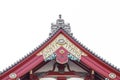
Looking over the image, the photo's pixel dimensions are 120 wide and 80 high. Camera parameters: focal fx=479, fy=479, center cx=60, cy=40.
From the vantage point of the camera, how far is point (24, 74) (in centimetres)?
1302

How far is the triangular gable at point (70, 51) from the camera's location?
12977 millimetres

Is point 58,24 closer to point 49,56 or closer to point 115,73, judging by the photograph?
point 49,56

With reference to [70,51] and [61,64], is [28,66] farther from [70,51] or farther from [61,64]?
[70,51]

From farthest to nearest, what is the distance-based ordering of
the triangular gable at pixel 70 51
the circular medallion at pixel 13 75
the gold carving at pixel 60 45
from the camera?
the gold carving at pixel 60 45
the triangular gable at pixel 70 51
the circular medallion at pixel 13 75

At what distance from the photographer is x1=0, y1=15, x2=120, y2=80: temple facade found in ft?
42.7

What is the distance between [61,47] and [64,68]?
0.65m

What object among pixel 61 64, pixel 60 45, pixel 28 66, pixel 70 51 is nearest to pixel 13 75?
pixel 28 66

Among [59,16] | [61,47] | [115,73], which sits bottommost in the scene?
[115,73]

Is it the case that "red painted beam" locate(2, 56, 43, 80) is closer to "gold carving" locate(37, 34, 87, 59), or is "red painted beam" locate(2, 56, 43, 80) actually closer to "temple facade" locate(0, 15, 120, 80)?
"temple facade" locate(0, 15, 120, 80)

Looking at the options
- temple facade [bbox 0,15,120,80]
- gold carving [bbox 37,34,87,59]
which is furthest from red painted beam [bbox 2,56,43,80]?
gold carving [bbox 37,34,87,59]

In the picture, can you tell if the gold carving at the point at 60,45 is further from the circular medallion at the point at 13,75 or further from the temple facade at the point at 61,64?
the circular medallion at the point at 13,75

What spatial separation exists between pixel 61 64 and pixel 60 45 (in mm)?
560

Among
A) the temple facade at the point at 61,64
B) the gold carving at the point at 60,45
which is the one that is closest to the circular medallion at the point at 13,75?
the temple facade at the point at 61,64

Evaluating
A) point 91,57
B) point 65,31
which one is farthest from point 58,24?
point 91,57
